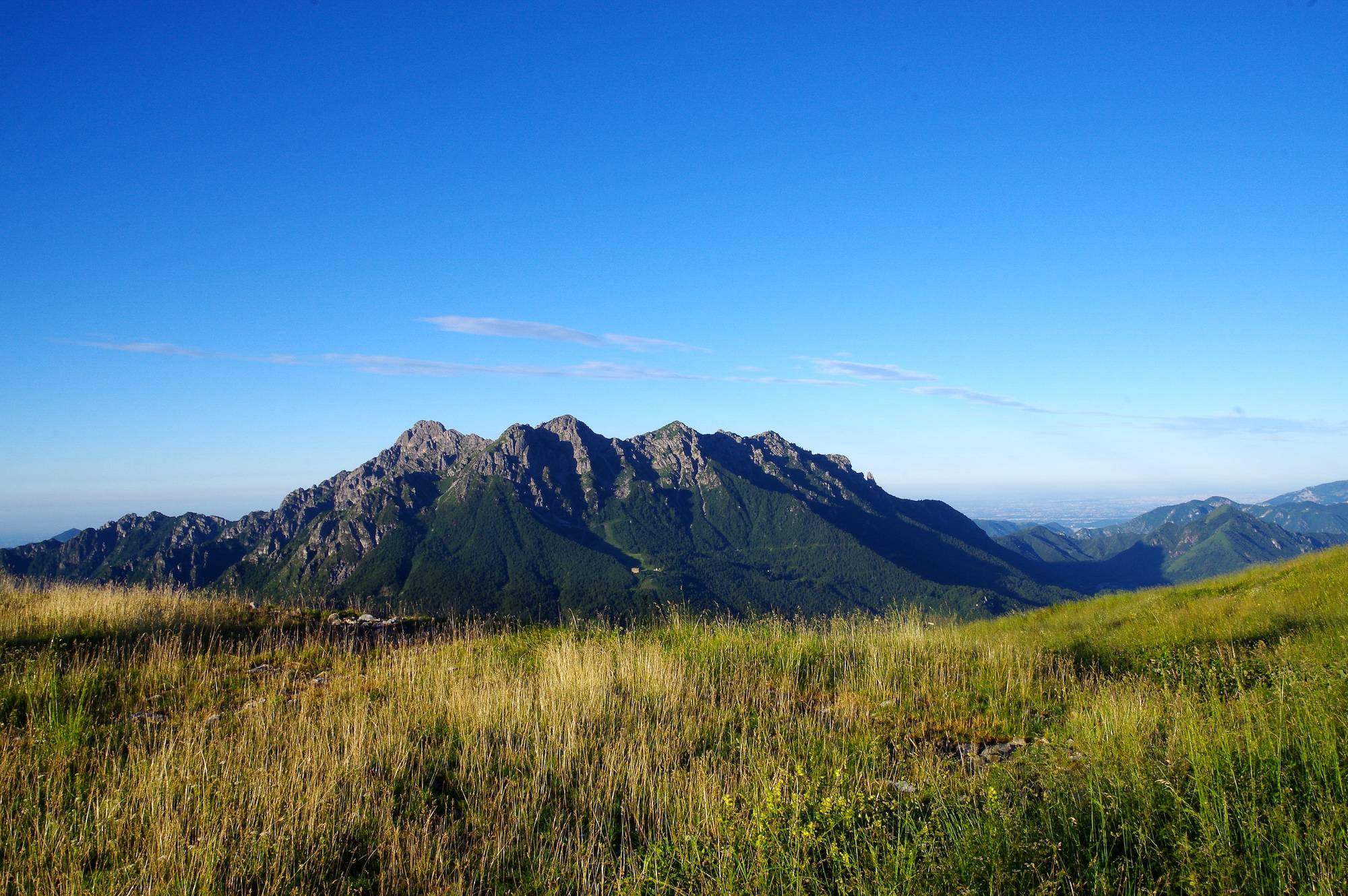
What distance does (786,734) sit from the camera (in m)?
7.70

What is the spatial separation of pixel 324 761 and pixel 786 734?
17.0 feet

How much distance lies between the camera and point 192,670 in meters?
10.3

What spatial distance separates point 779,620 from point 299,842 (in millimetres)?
10587

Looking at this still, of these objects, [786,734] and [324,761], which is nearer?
[324,761]

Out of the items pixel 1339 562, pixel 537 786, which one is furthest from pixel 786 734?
pixel 1339 562

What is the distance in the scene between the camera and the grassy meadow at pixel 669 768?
4375 mm

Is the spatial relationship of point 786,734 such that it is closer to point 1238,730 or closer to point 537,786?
point 537,786

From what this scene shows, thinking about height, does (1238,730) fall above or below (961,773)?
above

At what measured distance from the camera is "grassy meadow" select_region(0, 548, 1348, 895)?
14.4ft

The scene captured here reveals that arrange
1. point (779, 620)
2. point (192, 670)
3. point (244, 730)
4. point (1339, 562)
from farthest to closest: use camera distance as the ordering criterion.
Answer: point (1339, 562), point (779, 620), point (192, 670), point (244, 730)

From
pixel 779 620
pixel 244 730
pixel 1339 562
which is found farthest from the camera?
pixel 1339 562

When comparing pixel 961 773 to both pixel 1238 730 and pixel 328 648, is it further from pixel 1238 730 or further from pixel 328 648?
pixel 328 648

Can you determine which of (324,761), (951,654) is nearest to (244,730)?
(324,761)

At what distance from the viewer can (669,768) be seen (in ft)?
21.8
